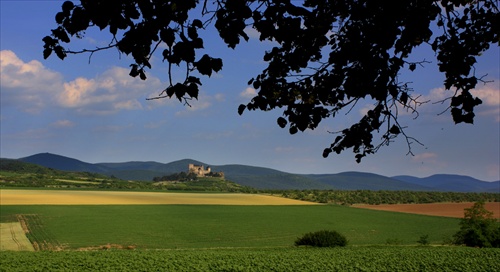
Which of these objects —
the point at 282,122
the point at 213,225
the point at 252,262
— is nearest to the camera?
the point at 282,122

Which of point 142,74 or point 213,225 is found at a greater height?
point 142,74

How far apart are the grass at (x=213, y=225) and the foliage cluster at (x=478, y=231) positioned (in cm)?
636

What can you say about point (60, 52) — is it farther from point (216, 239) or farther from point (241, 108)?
point (216, 239)

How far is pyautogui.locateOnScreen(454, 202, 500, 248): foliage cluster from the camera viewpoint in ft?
126

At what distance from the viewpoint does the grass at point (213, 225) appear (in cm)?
4772

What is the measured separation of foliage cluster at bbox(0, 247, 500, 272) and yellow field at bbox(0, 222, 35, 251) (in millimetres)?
18521

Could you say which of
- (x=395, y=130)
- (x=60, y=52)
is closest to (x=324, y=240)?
(x=395, y=130)

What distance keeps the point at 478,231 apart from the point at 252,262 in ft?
87.5

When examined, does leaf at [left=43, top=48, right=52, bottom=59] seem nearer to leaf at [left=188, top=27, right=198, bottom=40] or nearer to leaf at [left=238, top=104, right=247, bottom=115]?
leaf at [left=188, top=27, right=198, bottom=40]

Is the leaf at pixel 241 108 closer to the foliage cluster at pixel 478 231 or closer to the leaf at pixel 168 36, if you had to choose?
the leaf at pixel 168 36

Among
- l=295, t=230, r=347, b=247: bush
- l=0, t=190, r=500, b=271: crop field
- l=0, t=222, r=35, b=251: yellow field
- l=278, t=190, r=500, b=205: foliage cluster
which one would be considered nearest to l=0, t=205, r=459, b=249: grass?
l=0, t=190, r=500, b=271: crop field

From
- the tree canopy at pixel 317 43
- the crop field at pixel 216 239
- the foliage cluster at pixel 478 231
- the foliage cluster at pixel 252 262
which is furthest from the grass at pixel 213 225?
the tree canopy at pixel 317 43

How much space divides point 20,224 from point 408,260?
4885 centimetres

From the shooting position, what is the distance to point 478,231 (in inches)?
→ 1518
